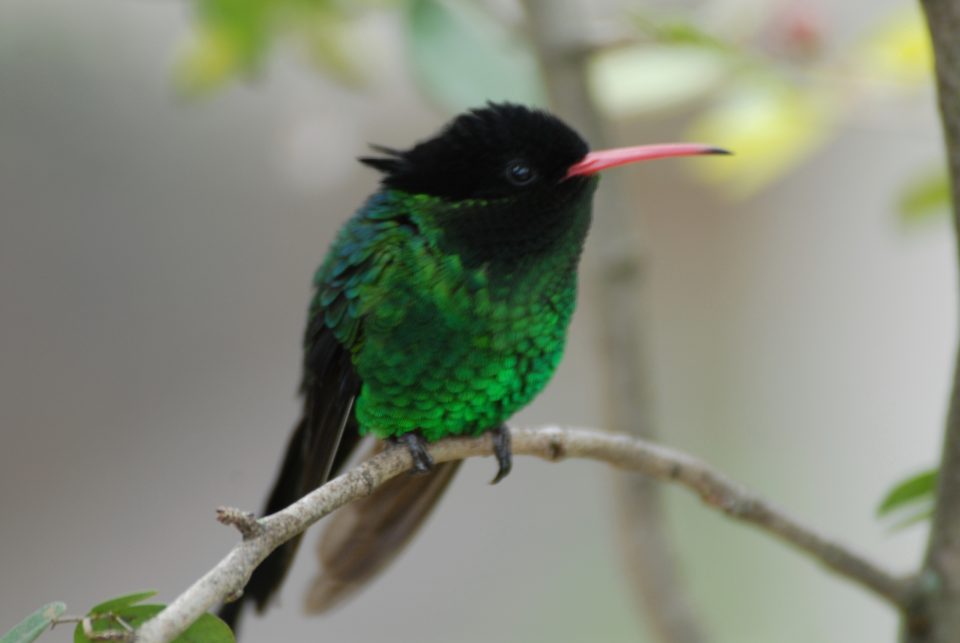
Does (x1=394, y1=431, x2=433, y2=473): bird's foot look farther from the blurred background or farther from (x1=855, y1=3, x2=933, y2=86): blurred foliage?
(x1=855, y1=3, x2=933, y2=86): blurred foliage

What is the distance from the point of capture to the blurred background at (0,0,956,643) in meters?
2.56

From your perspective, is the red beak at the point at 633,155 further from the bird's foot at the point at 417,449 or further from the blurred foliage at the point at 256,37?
the blurred foliage at the point at 256,37

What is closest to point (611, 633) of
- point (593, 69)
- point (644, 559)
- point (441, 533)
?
point (441, 533)

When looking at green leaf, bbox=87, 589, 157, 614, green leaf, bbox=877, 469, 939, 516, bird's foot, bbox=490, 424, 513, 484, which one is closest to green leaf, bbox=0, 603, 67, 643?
green leaf, bbox=87, 589, 157, 614

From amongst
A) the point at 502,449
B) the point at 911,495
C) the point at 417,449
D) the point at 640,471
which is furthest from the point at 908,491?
the point at 417,449

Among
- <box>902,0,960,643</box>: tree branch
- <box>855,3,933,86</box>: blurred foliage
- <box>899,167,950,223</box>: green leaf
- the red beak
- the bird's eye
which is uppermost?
<box>855,3,933,86</box>: blurred foliage

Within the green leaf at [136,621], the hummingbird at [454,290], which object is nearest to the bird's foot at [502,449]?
the hummingbird at [454,290]

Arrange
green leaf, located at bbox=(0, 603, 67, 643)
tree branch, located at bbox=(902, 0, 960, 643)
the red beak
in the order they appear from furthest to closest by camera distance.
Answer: the red beak → tree branch, located at bbox=(902, 0, 960, 643) → green leaf, located at bbox=(0, 603, 67, 643)

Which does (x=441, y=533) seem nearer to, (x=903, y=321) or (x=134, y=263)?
(x=134, y=263)

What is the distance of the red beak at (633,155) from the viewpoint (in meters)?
1.60

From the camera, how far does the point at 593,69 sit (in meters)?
2.42

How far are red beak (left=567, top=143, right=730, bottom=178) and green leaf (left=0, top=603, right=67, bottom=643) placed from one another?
0.96 meters

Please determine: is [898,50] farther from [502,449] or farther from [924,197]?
[502,449]

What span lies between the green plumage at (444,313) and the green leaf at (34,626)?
30.4 inches
